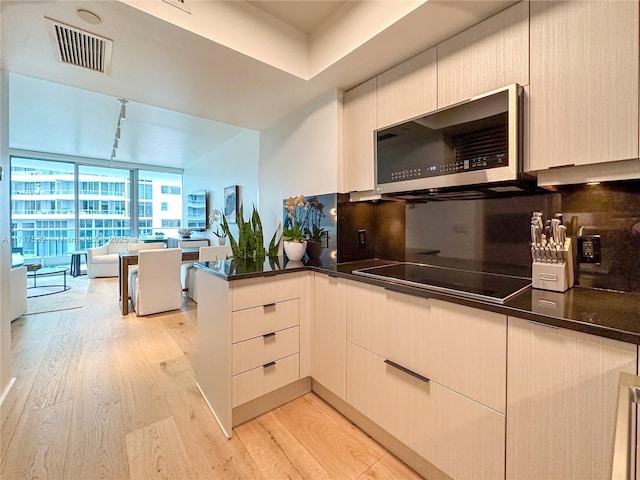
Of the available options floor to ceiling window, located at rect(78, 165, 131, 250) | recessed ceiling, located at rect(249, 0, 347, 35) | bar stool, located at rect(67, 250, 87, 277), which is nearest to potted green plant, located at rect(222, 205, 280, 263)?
recessed ceiling, located at rect(249, 0, 347, 35)

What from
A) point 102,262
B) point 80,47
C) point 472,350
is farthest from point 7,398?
point 102,262

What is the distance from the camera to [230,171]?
500 centimetres

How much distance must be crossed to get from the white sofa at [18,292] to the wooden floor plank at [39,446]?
2284mm

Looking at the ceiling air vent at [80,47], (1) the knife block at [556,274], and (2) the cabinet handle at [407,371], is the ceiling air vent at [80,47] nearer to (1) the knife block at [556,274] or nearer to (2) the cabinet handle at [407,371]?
(2) the cabinet handle at [407,371]

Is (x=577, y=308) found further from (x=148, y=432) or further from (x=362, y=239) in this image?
(x=148, y=432)

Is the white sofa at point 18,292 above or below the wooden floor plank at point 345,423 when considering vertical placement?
above

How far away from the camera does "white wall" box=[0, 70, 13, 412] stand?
5.61 feet

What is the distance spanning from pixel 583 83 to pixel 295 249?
174 cm

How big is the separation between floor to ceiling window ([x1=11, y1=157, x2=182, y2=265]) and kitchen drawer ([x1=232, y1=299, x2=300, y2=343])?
22.0ft

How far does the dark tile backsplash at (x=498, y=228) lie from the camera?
114cm

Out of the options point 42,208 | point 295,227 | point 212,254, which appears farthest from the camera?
point 42,208

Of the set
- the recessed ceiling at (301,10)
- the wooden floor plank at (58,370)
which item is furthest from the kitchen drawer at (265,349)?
the recessed ceiling at (301,10)

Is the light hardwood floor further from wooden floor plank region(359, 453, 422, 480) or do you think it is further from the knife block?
the knife block

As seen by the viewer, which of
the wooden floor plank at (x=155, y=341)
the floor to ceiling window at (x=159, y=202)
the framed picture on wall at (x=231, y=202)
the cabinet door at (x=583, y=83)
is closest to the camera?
the cabinet door at (x=583, y=83)
